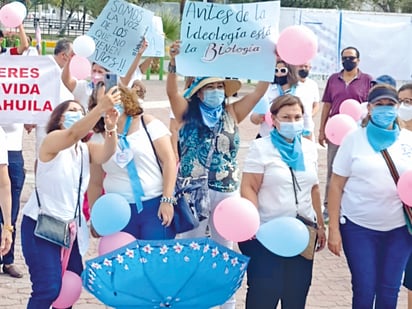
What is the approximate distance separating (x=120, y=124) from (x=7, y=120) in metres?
1.35

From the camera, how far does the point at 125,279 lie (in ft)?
13.1

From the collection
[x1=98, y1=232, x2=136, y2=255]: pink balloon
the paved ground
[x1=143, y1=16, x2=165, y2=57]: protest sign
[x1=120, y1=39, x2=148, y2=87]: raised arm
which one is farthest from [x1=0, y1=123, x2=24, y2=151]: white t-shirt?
[x1=98, y1=232, x2=136, y2=255]: pink balloon

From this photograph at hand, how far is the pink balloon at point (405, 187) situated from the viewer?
4160mm

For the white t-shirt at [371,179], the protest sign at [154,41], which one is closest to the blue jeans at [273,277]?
the white t-shirt at [371,179]

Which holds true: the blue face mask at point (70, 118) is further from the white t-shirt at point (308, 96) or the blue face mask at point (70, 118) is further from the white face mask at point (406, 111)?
the white t-shirt at point (308, 96)

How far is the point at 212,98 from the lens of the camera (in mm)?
4746

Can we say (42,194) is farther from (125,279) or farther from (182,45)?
(182,45)

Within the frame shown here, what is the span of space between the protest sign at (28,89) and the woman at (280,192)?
6.59 feet

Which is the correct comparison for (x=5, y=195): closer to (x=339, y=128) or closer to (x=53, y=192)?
(x=53, y=192)

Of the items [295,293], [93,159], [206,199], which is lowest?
[295,293]

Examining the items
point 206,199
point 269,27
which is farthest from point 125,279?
point 269,27

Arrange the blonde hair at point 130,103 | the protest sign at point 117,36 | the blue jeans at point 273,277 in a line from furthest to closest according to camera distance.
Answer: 1. the protest sign at point 117,36
2. the blonde hair at point 130,103
3. the blue jeans at point 273,277

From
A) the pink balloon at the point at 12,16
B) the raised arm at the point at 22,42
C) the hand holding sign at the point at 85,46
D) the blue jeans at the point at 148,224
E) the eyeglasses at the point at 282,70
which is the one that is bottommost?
the blue jeans at the point at 148,224

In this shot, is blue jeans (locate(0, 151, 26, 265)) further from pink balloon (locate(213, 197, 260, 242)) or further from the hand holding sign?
pink balloon (locate(213, 197, 260, 242))
